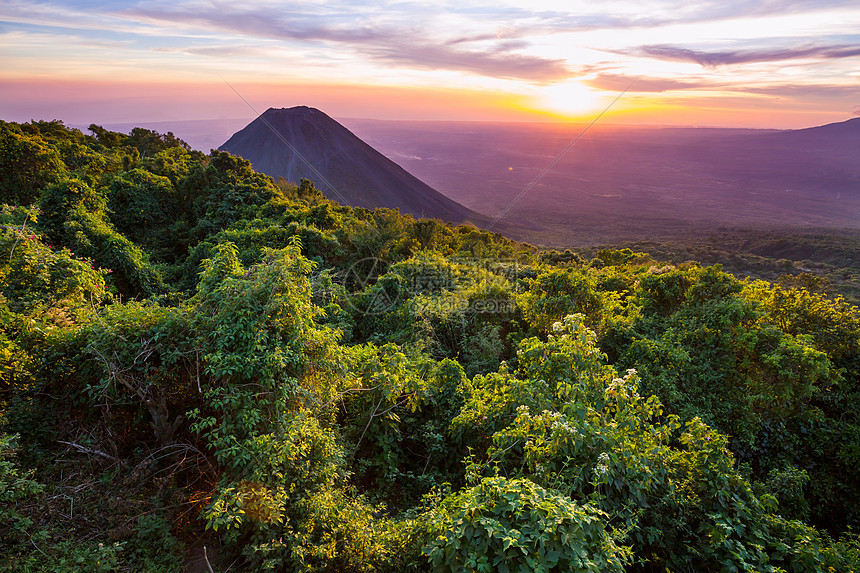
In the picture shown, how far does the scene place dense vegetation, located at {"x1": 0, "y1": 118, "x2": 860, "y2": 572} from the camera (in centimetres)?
438

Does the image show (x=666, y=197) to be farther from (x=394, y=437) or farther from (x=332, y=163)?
(x=394, y=437)

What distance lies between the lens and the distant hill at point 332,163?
102m

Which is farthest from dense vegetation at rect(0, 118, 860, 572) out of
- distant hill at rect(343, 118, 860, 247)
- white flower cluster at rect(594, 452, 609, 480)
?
distant hill at rect(343, 118, 860, 247)

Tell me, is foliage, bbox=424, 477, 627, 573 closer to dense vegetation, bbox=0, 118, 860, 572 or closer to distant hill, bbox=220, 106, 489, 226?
dense vegetation, bbox=0, 118, 860, 572

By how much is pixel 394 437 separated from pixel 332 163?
112 m

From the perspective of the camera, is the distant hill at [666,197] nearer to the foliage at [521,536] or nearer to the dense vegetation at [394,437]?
the dense vegetation at [394,437]

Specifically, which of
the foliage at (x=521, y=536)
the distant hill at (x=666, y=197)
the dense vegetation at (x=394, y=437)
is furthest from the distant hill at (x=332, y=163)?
the foliage at (x=521, y=536)

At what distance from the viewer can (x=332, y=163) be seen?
110m

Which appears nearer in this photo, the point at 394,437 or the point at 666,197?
the point at 394,437

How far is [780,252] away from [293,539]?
73993 millimetres

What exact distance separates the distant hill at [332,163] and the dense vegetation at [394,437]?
88.7 m

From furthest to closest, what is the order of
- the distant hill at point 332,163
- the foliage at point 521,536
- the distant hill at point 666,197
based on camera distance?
the distant hill at point 332,163 < the distant hill at point 666,197 < the foliage at point 521,536

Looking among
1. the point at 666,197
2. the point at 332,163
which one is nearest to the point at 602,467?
the point at 332,163

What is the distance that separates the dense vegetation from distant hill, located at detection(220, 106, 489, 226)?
8869 centimetres
